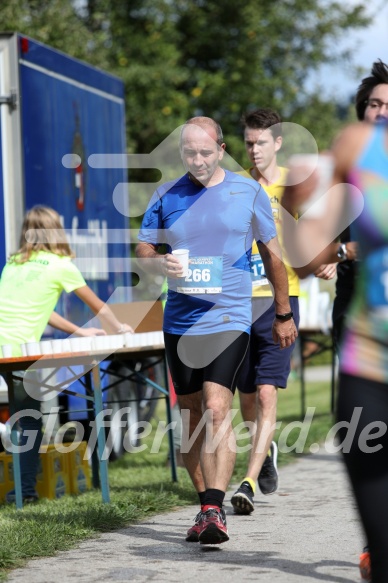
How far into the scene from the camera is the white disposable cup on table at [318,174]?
10.2ft

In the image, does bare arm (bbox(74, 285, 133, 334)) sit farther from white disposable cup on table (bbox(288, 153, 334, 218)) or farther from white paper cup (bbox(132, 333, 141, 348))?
white disposable cup on table (bbox(288, 153, 334, 218))

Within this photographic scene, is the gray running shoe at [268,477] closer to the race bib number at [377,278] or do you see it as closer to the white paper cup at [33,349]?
the white paper cup at [33,349]

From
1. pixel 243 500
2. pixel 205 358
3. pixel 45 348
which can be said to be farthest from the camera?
pixel 45 348

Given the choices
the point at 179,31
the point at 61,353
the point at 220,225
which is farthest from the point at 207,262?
the point at 179,31

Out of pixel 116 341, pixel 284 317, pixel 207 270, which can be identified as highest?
pixel 207 270

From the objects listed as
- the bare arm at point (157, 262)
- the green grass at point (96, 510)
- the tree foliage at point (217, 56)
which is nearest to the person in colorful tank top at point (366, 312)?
the green grass at point (96, 510)

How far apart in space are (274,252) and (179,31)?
22.1m

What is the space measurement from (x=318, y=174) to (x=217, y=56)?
24897 millimetres

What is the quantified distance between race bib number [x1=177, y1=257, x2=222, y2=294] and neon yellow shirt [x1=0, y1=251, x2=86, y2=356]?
2.06 metres

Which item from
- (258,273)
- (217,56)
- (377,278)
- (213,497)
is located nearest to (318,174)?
(377,278)

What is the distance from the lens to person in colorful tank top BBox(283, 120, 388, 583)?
3.44 metres

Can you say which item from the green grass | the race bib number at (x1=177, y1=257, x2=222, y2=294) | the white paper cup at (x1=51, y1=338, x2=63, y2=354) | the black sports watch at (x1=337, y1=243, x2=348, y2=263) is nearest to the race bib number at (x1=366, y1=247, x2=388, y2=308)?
the black sports watch at (x1=337, y1=243, x2=348, y2=263)

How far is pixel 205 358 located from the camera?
5.99 metres

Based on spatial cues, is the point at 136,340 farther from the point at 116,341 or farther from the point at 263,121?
the point at 263,121
